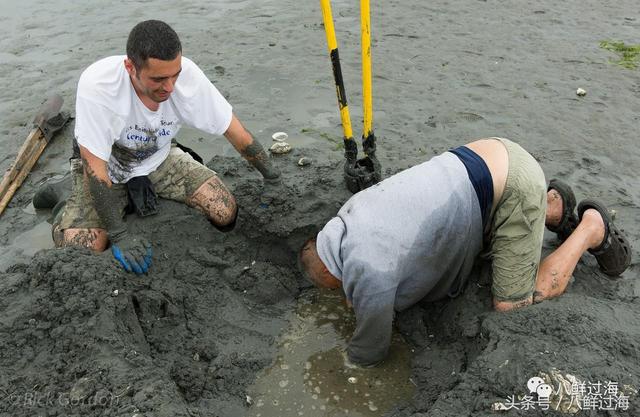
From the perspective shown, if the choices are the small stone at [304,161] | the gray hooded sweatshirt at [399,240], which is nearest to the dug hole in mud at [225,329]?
the gray hooded sweatshirt at [399,240]

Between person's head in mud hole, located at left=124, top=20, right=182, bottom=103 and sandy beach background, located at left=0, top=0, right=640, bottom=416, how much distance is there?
2.94ft

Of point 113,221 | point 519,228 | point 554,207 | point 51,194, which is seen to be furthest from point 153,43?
point 554,207

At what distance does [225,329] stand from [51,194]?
5.93 ft

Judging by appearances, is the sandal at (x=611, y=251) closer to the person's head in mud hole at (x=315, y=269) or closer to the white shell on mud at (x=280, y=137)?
the person's head in mud hole at (x=315, y=269)

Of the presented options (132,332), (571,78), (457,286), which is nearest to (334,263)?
(457,286)

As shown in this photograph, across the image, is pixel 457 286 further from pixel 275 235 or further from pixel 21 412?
pixel 21 412

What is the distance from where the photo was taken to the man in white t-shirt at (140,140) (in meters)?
2.98

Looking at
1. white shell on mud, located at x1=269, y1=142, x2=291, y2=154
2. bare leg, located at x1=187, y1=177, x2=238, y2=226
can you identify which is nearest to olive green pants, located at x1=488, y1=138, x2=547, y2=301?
bare leg, located at x1=187, y1=177, x2=238, y2=226

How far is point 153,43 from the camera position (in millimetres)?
2830

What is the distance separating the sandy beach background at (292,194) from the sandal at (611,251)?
118 millimetres

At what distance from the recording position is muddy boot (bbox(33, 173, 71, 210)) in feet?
13.0

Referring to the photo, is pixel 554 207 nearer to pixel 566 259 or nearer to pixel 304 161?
pixel 566 259

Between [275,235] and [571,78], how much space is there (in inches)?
138

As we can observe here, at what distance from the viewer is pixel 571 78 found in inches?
208
